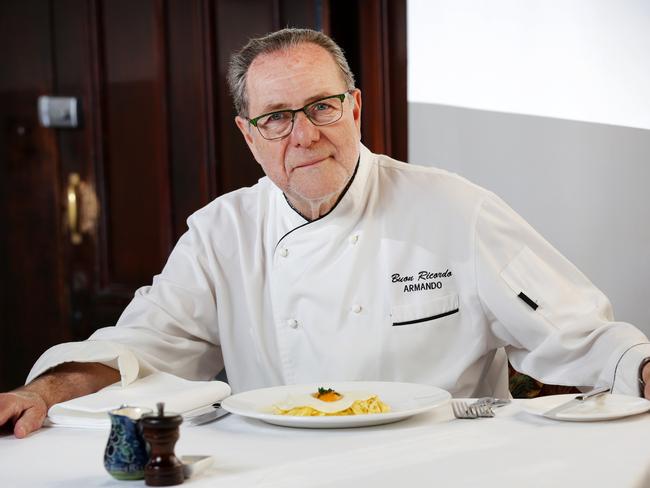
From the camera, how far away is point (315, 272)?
213 centimetres

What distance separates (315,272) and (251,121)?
14.2 inches

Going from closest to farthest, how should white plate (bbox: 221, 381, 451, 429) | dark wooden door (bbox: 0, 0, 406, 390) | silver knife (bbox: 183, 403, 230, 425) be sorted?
white plate (bbox: 221, 381, 451, 429) → silver knife (bbox: 183, 403, 230, 425) → dark wooden door (bbox: 0, 0, 406, 390)

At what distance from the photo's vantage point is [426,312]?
6.79 feet

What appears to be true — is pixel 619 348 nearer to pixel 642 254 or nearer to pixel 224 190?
pixel 642 254

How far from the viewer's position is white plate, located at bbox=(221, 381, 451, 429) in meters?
1.42

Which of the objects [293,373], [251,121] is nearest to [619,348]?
[293,373]

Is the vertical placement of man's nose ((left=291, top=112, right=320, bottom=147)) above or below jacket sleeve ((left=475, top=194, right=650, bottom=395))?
above

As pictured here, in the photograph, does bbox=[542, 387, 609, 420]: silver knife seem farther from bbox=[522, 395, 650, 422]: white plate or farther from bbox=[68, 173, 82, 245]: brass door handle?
bbox=[68, 173, 82, 245]: brass door handle

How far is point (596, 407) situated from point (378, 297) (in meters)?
0.71

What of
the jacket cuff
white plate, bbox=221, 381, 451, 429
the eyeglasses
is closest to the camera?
white plate, bbox=221, 381, 451, 429

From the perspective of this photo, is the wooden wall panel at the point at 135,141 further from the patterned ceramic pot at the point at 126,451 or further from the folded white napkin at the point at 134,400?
the patterned ceramic pot at the point at 126,451

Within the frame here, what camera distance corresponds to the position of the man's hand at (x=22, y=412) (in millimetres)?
1564

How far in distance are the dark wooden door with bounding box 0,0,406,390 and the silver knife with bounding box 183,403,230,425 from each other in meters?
1.96

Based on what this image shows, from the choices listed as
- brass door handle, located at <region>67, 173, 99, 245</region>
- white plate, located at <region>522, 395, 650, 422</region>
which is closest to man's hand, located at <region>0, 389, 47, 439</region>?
white plate, located at <region>522, 395, 650, 422</region>
